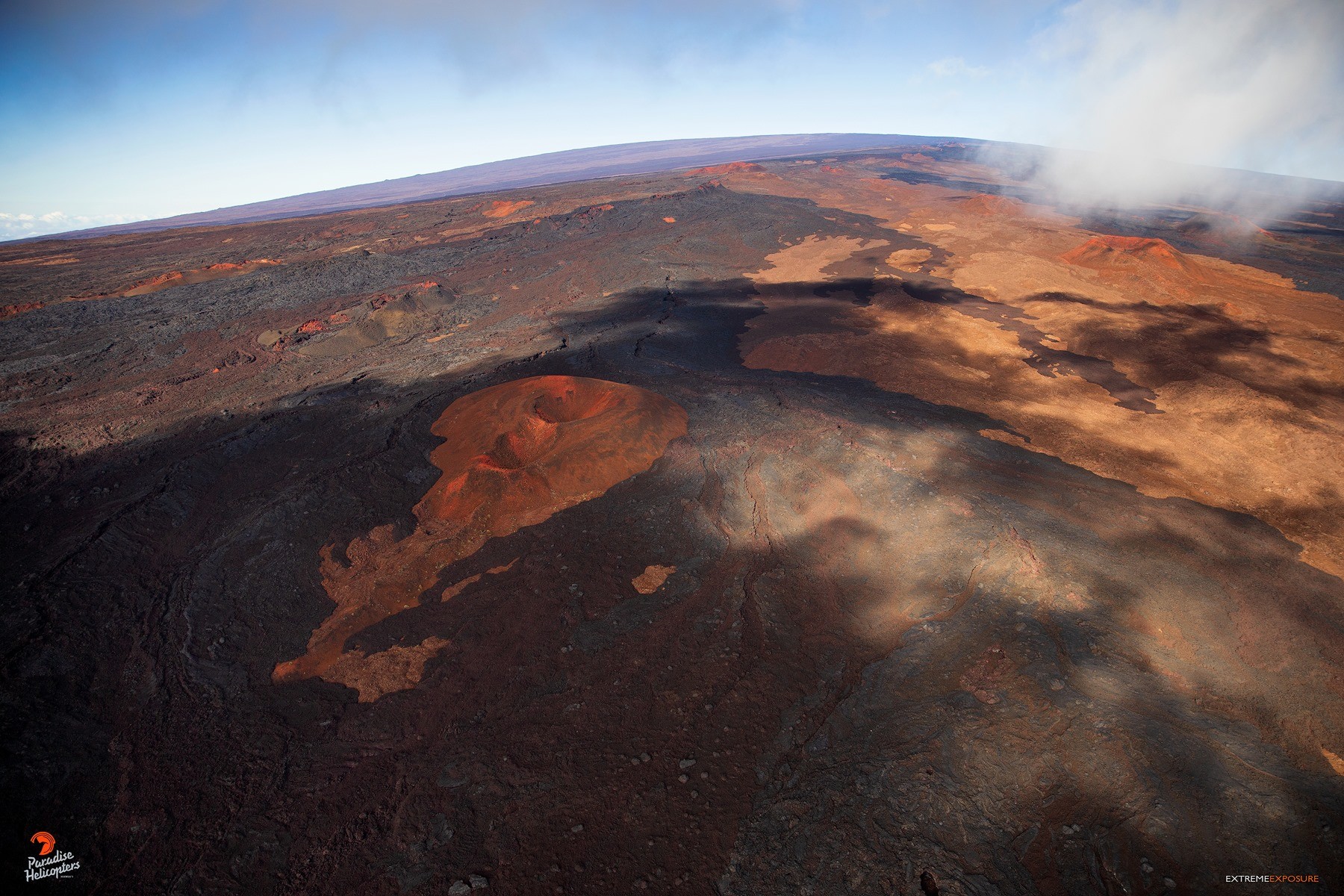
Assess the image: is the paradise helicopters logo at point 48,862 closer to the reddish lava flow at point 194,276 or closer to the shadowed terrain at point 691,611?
the shadowed terrain at point 691,611

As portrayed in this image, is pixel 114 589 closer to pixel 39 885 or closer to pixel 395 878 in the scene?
pixel 39 885

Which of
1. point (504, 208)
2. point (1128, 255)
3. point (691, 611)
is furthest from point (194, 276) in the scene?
point (1128, 255)

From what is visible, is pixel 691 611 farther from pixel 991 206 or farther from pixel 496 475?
pixel 991 206

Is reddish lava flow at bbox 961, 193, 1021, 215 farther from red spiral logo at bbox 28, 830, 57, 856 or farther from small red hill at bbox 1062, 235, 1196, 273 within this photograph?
red spiral logo at bbox 28, 830, 57, 856

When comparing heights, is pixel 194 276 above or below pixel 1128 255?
above

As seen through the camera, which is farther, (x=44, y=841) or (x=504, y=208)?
(x=504, y=208)

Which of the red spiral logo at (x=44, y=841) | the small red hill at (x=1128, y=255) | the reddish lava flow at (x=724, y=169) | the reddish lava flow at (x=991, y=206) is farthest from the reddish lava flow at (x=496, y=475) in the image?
the reddish lava flow at (x=724, y=169)

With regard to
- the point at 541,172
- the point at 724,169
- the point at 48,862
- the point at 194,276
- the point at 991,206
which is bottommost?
the point at 48,862
